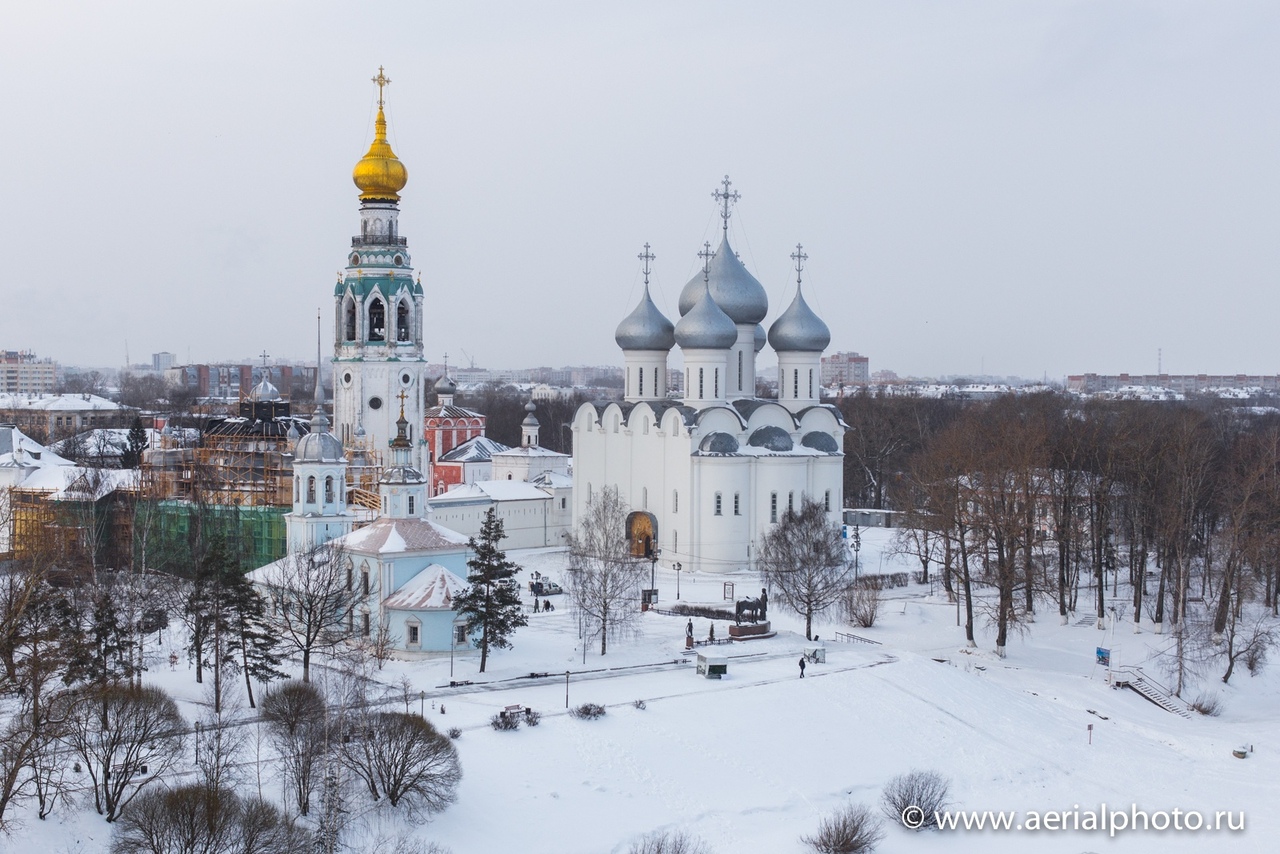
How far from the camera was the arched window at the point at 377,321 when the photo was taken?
35.8 meters

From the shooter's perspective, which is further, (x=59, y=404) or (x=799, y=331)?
(x=59, y=404)

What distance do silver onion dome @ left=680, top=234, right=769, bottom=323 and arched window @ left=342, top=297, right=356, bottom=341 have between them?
860cm

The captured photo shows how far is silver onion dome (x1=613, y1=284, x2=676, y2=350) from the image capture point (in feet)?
119

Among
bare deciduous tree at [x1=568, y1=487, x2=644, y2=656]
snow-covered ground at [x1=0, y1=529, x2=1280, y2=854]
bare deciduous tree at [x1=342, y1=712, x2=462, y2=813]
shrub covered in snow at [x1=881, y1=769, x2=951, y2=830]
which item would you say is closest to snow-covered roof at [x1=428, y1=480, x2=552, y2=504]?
bare deciduous tree at [x1=568, y1=487, x2=644, y2=656]

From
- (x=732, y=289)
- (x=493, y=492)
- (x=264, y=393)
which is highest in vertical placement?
(x=732, y=289)

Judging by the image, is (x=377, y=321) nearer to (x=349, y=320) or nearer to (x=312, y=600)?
(x=349, y=320)

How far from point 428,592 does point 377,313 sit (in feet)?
46.3

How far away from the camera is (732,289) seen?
36.3 meters

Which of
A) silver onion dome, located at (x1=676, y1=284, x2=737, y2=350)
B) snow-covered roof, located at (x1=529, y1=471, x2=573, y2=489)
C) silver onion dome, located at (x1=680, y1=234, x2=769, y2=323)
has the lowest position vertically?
snow-covered roof, located at (x1=529, y1=471, x2=573, y2=489)

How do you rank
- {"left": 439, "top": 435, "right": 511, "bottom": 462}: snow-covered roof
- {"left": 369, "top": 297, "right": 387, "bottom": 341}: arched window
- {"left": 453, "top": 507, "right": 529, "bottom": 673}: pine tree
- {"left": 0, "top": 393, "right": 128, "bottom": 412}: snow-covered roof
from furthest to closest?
1. {"left": 0, "top": 393, "right": 128, "bottom": 412}: snow-covered roof
2. {"left": 439, "top": 435, "right": 511, "bottom": 462}: snow-covered roof
3. {"left": 369, "top": 297, "right": 387, "bottom": 341}: arched window
4. {"left": 453, "top": 507, "right": 529, "bottom": 673}: pine tree

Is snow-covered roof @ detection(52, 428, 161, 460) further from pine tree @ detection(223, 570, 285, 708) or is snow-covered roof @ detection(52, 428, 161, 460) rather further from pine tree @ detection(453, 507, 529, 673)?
pine tree @ detection(453, 507, 529, 673)

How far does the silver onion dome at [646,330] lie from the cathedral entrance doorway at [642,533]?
4.42 metres

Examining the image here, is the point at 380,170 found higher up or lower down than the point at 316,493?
higher up

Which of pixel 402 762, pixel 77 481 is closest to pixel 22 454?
pixel 77 481
